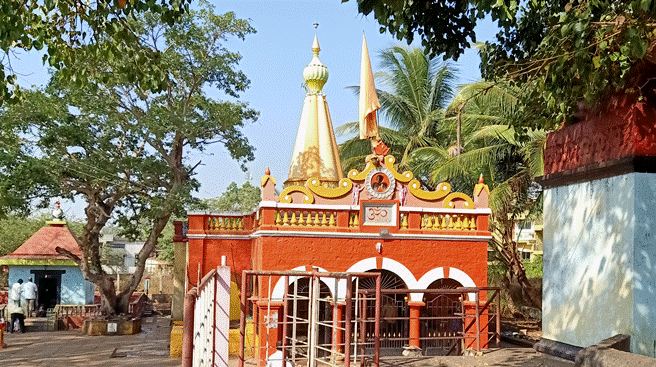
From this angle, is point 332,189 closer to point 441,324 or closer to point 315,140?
point 315,140

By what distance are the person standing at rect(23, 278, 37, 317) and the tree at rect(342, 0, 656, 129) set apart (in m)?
20.5

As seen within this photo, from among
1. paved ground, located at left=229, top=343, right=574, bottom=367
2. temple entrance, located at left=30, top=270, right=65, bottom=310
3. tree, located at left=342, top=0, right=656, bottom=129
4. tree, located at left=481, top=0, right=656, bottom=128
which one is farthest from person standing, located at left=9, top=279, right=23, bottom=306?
tree, located at left=481, top=0, right=656, bottom=128

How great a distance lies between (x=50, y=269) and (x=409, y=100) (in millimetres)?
13862

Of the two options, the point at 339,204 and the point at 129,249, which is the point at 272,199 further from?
the point at 129,249

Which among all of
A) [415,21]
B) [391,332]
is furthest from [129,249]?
[415,21]

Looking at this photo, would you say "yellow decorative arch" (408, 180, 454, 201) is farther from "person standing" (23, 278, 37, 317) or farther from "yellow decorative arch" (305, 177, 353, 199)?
"person standing" (23, 278, 37, 317)

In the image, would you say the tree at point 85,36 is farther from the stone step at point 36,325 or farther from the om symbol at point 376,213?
the stone step at point 36,325

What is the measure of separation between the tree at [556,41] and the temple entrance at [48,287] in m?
22.4

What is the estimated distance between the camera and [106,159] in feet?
64.4

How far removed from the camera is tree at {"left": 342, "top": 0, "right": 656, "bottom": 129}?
18.8ft

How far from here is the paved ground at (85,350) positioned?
15828mm

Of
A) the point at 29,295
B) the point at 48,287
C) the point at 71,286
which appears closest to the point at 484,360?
the point at 29,295

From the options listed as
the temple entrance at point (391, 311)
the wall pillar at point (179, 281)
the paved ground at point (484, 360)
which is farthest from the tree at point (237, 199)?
the paved ground at point (484, 360)

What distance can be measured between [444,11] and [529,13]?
3.31 feet
